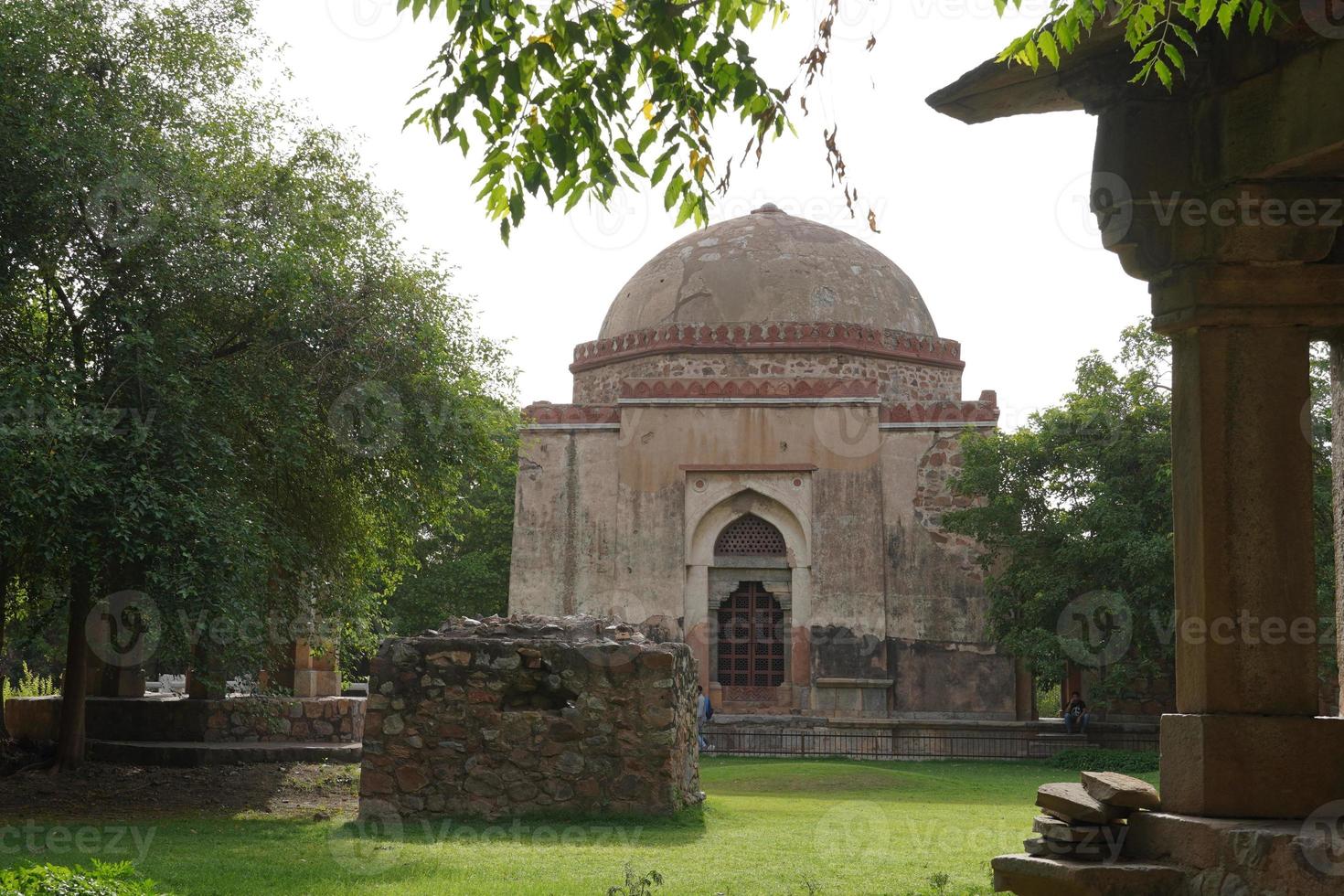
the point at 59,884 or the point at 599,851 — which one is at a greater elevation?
the point at 59,884

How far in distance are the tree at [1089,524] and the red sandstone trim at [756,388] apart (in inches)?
76.8

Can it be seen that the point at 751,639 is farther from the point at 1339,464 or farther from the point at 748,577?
the point at 1339,464

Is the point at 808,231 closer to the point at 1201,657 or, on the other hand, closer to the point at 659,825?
the point at 659,825

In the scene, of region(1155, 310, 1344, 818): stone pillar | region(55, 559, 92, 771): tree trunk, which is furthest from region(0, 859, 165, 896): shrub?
region(55, 559, 92, 771): tree trunk

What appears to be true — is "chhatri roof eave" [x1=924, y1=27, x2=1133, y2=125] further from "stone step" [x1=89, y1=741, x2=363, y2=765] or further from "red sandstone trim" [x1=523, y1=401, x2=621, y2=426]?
"red sandstone trim" [x1=523, y1=401, x2=621, y2=426]

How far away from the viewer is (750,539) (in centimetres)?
1961

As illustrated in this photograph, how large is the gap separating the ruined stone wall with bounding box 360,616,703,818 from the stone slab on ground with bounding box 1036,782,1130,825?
4.94 meters

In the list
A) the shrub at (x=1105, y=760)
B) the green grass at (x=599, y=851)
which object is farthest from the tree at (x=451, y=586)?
the green grass at (x=599, y=851)

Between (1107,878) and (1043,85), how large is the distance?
2348 mm

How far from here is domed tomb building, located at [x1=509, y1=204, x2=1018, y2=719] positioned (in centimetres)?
1864

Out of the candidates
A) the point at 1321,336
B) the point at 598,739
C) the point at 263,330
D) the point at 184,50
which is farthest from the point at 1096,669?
the point at 1321,336

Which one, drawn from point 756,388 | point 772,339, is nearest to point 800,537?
point 756,388

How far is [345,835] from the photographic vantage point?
813 centimetres

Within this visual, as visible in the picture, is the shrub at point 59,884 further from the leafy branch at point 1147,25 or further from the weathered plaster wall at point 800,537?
the weathered plaster wall at point 800,537
